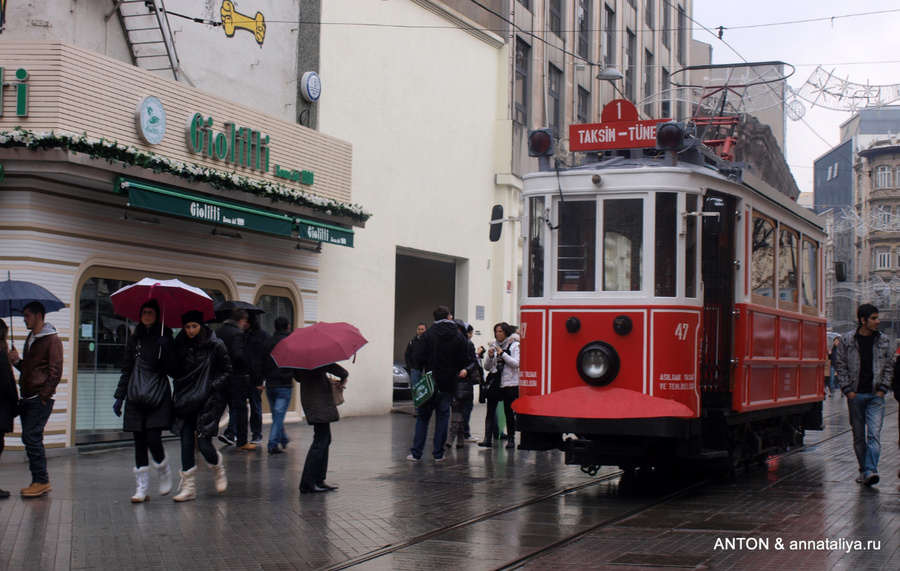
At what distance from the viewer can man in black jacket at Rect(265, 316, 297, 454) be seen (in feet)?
44.0

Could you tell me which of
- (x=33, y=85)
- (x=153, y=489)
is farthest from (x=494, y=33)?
(x=153, y=489)

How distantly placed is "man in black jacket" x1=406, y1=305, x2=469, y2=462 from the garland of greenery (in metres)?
4.00

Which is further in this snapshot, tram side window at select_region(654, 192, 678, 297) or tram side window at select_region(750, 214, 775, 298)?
tram side window at select_region(750, 214, 775, 298)

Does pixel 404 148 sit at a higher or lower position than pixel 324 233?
higher

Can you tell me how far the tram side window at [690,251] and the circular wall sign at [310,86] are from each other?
392 inches

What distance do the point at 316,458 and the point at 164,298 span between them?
2.04m

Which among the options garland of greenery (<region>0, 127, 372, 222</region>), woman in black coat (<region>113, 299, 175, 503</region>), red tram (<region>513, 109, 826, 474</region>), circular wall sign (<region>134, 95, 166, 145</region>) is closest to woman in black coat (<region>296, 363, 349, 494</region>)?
woman in black coat (<region>113, 299, 175, 503</region>)

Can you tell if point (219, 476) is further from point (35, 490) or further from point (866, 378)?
point (866, 378)

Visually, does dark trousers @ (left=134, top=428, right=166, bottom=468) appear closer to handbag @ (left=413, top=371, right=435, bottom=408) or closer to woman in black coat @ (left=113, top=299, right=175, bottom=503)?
woman in black coat @ (left=113, top=299, right=175, bottom=503)

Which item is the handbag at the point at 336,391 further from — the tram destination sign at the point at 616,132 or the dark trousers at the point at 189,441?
the tram destination sign at the point at 616,132

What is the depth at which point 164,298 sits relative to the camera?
954cm

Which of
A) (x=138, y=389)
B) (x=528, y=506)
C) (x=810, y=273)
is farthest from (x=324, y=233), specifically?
(x=528, y=506)

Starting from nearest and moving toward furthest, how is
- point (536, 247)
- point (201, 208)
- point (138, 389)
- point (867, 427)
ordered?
point (138, 389) < point (536, 247) < point (867, 427) < point (201, 208)

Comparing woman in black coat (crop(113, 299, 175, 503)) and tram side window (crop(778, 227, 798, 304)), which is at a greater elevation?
tram side window (crop(778, 227, 798, 304))
